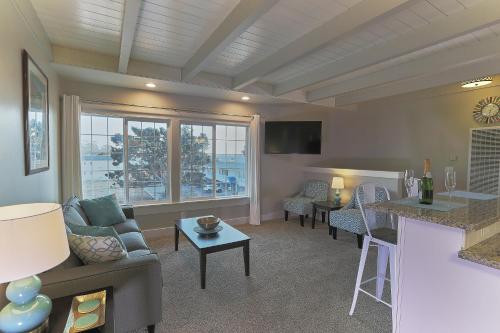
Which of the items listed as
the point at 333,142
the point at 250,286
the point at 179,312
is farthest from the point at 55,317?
the point at 333,142

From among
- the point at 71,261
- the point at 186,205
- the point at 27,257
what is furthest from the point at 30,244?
the point at 186,205

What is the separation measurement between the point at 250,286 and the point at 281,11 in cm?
252

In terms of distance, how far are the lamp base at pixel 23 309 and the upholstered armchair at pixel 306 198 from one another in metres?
3.95

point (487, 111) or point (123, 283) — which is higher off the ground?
point (487, 111)

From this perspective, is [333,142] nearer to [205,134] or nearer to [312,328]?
[205,134]

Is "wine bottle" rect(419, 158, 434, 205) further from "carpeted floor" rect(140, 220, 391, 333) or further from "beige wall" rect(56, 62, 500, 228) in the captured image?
"beige wall" rect(56, 62, 500, 228)

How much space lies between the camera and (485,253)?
1189 millimetres

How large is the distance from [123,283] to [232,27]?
205cm

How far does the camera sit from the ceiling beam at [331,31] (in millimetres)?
1766

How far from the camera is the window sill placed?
12.9ft

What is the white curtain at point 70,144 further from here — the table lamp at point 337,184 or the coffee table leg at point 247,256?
the table lamp at point 337,184

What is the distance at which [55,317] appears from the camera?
131 cm

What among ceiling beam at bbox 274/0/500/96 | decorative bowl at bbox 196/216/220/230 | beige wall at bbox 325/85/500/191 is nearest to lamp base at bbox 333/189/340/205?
beige wall at bbox 325/85/500/191

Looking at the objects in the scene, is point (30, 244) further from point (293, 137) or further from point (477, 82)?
point (477, 82)
